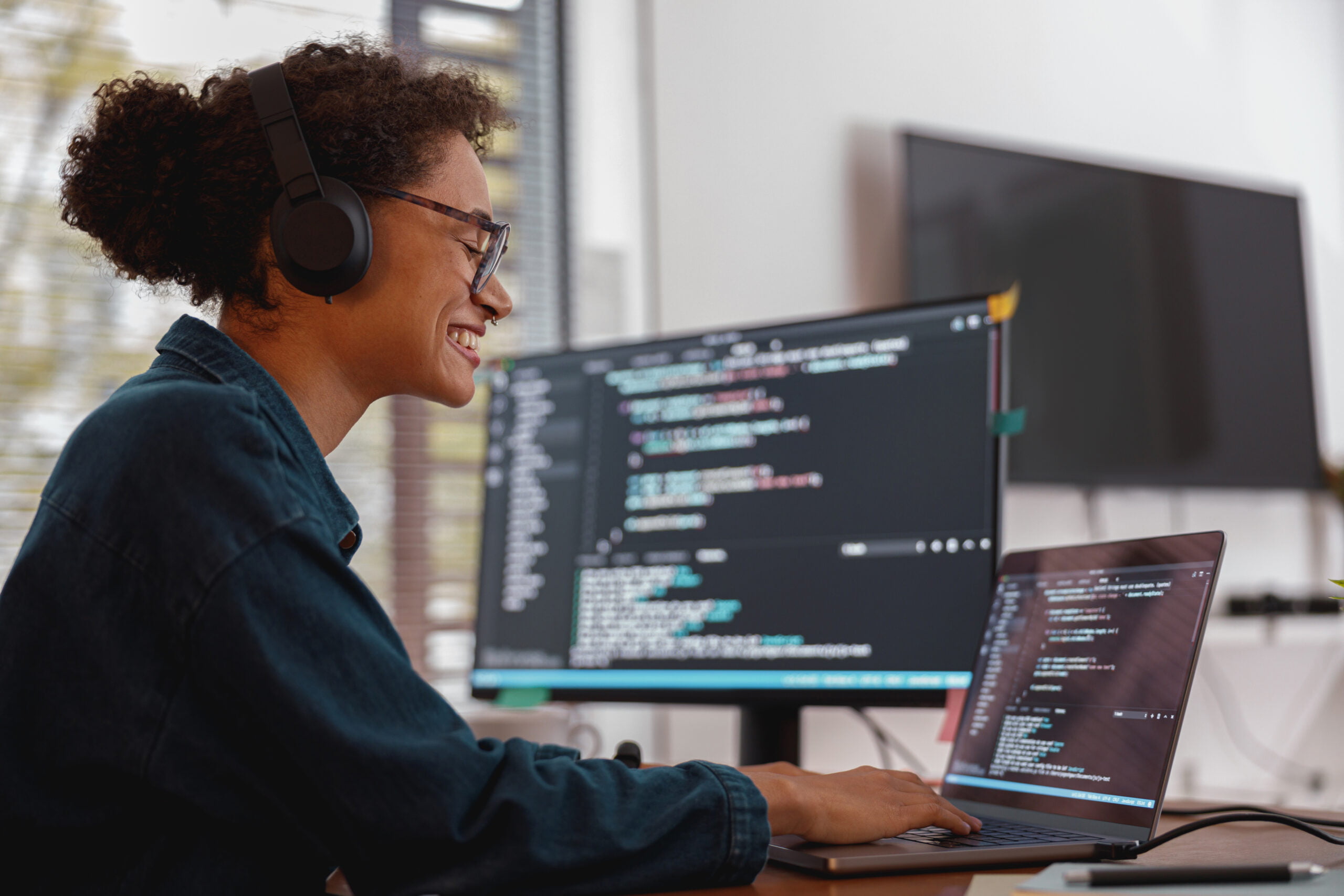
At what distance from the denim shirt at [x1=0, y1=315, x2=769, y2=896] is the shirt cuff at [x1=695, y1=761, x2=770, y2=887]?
2.3 inches

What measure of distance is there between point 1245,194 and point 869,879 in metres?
2.33

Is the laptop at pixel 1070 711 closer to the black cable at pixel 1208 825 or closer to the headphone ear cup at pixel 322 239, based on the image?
the black cable at pixel 1208 825

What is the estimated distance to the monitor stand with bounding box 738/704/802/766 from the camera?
4.47ft

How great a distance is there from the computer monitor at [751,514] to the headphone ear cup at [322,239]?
24.8 inches

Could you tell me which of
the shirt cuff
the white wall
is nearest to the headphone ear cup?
the shirt cuff

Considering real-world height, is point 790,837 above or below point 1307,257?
below

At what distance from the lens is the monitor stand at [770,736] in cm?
136

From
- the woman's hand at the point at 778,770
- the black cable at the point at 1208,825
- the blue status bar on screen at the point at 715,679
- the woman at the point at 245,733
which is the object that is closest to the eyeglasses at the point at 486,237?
the woman at the point at 245,733

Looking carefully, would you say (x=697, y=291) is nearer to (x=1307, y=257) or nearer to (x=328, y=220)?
(x=328, y=220)

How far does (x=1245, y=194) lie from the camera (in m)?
2.62

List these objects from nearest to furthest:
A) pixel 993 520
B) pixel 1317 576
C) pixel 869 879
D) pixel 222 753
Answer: pixel 222 753
pixel 869 879
pixel 993 520
pixel 1317 576

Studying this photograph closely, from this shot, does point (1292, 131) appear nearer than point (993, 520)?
No

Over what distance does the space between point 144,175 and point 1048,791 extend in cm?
88

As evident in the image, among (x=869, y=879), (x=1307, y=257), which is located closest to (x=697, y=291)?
(x=869, y=879)
